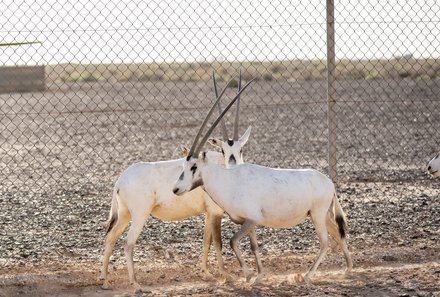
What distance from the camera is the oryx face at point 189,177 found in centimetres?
871

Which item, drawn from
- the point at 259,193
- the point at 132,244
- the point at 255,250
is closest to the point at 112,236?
the point at 132,244

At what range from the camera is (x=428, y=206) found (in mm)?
11883

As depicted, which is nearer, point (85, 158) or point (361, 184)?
point (361, 184)

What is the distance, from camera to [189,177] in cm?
881

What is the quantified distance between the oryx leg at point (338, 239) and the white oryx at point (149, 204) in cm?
97

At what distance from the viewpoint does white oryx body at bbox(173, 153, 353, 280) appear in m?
8.75

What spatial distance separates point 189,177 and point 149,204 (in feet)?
1.54

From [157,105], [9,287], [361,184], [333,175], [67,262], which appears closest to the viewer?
[9,287]

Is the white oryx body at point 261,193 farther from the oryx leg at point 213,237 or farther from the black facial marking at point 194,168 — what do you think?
the oryx leg at point 213,237

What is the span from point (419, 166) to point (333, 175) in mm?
5171

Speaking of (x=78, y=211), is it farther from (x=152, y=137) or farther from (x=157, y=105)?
(x=157, y=105)

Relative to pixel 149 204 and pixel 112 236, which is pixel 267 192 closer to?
pixel 149 204

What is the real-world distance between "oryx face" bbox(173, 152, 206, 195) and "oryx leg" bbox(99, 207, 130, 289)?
0.71 metres

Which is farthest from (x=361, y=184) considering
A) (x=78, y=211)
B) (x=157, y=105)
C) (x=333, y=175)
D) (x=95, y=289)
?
(x=157, y=105)
